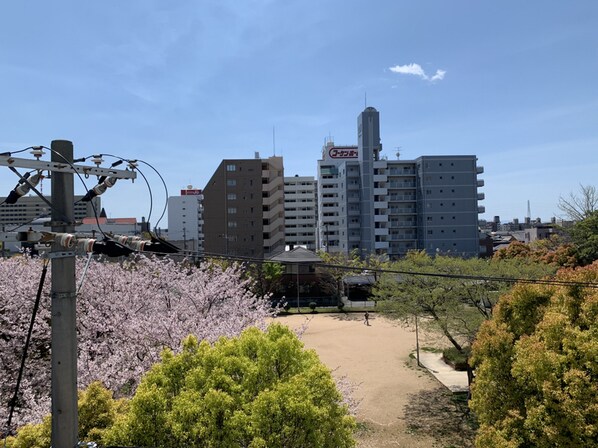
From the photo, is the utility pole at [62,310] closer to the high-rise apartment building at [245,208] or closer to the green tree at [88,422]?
the green tree at [88,422]

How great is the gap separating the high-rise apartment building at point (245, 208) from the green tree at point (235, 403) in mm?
49966

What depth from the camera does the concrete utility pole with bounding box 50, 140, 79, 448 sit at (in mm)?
4008

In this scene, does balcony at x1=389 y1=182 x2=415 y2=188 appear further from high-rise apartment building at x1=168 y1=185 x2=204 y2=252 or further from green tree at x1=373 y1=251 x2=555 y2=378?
high-rise apartment building at x1=168 y1=185 x2=204 y2=252

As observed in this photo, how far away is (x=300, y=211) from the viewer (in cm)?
8725

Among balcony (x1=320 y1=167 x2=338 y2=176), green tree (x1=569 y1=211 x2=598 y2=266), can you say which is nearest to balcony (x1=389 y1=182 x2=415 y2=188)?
balcony (x1=320 y1=167 x2=338 y2=176)

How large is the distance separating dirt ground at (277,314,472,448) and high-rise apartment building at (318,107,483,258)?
1216 inches

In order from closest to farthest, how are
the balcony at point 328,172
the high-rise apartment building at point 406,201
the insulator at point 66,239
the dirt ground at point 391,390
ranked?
the insulator at point 66,239, the dirt ground at point 391,390, the high-rise apartment building at point 406,201, the balcony at point 328,172

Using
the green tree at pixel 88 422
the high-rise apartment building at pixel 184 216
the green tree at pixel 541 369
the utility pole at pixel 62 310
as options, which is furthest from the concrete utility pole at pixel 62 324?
the high-rise apartment building at pixel 184 216

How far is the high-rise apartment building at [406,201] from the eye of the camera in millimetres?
57625

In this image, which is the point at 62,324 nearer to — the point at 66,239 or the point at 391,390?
the point at 66,239

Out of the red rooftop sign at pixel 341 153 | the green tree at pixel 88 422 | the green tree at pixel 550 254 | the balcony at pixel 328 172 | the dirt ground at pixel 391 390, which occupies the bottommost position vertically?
the dirt ground at pixel 391 390

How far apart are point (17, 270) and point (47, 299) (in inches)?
141

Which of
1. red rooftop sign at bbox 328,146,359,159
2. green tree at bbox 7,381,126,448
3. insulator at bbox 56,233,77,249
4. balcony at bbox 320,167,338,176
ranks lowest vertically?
green tree at bbox 7,381,126,448

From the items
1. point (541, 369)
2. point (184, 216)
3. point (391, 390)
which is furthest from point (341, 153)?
point (541, 369)
